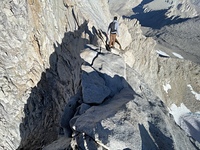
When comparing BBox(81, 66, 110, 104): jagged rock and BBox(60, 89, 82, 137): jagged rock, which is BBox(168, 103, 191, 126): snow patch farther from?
BBox(60, 89, 82, 137): jagged rock

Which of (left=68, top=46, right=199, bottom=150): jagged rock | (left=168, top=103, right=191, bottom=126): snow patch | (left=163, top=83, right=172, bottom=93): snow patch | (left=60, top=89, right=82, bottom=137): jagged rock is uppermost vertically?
(left=60, top=89, right=82, bottom=137): jagged rock

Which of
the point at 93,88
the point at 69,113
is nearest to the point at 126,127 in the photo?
the point at 93,88

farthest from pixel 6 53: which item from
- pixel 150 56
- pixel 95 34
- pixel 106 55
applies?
pixel 150 56

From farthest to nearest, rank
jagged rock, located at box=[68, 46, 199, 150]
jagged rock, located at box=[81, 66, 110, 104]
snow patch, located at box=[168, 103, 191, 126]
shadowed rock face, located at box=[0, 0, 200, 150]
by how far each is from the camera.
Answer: snow patch, located at box=[168, 103, 191, 126] → jagged rock, located at box=[81, 66, 110, 104] → shadowed rock face, located at box=[0, 0, 200, 150] → jagged rock, located at box=[68, 46, 199, 150]

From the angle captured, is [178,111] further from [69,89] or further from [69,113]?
[69,113]

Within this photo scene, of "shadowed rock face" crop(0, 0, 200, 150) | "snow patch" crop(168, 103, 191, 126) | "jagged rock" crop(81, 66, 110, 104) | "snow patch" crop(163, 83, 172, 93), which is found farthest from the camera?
"snow patch" crop(168, 103, 191, 126)

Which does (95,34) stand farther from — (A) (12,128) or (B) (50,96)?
(A) (12,128)

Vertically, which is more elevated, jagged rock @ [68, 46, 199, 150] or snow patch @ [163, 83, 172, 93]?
jagged rock @ [68, 46, 199, 150]

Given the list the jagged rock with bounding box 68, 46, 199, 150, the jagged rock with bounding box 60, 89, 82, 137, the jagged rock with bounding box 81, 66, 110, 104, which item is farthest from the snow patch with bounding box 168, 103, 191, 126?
the jagged rock with bounding box 60, 89, 82, 137
